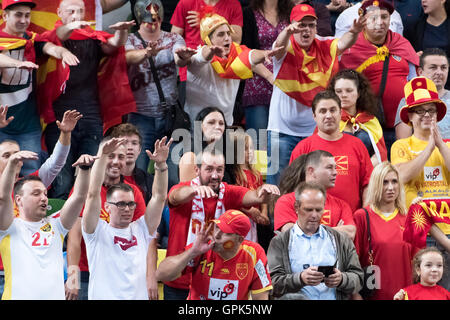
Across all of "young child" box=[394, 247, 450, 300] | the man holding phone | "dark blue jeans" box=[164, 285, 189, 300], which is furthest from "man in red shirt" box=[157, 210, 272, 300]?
"young child" box=[394, 247, 450, 300]

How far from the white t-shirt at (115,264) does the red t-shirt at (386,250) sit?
1757 mm

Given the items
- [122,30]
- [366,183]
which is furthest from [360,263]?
[122,30]

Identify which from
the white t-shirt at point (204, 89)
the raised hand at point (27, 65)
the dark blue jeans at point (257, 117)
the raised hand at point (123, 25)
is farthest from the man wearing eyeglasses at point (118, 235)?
the dark blue jeans at point (257, 117)

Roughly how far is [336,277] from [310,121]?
2.67m

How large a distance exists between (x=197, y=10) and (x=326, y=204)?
2913 millimetres

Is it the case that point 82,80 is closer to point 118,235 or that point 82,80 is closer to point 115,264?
point 118,235

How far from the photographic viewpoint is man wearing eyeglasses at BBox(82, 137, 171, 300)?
790cm

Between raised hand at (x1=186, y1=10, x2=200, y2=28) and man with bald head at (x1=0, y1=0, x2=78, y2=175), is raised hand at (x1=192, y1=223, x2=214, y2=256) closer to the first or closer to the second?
man with bald head at (x1=0, y1=0, x2=78, y2=175)

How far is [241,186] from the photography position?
27.9ft

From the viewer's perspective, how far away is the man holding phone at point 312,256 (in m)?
7.62

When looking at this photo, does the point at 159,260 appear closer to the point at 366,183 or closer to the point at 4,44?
the point at 366,183

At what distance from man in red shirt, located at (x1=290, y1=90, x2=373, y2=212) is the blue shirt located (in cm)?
105

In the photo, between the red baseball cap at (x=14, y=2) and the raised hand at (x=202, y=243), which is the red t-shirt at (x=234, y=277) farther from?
the red baseball cap at (x=14, y=2)

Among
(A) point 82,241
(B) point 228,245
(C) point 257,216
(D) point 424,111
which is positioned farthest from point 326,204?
(A) point 82,241
